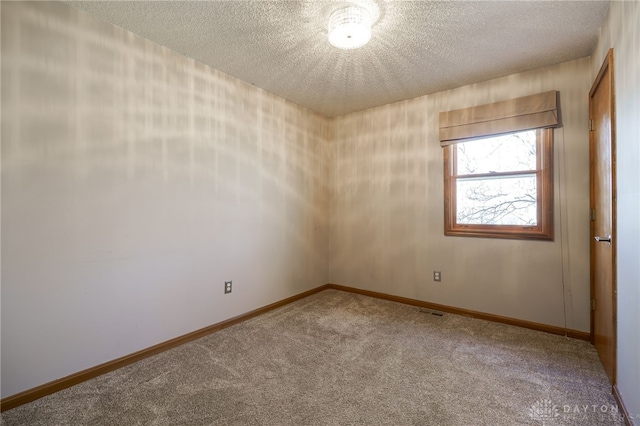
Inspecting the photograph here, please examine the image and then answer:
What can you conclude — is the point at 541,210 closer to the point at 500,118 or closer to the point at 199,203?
the point at 500,118

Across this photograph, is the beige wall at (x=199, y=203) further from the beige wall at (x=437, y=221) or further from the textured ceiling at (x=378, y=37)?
the textured ceiling at (x=378, y=37)

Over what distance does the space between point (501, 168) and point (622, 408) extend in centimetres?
214

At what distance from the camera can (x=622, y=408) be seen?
63.7 inches

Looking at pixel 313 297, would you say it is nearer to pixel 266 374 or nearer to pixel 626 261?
pixel 266 374

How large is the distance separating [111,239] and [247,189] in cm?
134

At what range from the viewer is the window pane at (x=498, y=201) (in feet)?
9.48

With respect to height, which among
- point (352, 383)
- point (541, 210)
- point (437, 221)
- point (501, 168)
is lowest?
point (352, 383)

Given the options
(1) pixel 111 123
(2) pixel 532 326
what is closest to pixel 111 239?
(1) pixel 111 123

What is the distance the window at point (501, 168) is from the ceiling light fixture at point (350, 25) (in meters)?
1.71

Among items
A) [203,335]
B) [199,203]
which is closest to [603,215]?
[199,203]

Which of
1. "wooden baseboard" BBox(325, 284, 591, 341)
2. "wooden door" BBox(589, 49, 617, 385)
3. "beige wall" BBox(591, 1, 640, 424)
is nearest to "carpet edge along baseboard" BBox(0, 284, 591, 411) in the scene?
"wooden baseboard" BBox(325, 284, 591, 341)

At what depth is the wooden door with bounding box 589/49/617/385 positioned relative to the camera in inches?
71.7

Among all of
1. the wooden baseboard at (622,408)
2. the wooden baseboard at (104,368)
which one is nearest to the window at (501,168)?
the wooden baseboard at (622,408)

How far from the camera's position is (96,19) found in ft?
6.77
